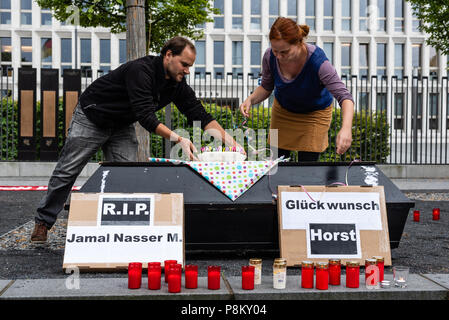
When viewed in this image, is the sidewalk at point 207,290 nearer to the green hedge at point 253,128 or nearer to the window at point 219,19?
the green hedge at point 253,128

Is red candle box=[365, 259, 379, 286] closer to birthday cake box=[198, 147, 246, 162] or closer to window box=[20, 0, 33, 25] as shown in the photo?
birthday cake box=[198, 147, 246, 162]

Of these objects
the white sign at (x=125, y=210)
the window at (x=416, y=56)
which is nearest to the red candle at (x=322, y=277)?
the white sign at (x=125, y=210)

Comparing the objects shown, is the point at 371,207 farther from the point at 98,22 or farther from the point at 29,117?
the point at 98,22

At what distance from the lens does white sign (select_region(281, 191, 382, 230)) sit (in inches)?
146

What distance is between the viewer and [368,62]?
126 ft

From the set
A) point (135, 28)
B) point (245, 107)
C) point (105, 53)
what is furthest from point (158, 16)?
point (105, 53)

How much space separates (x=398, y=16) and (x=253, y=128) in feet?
98.2

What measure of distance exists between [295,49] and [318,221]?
1.28 m

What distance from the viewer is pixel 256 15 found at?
3756 cm

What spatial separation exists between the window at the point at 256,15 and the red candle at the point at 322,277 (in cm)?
3585

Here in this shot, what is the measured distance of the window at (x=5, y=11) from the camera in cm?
3588

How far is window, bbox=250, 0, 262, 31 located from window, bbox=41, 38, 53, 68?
13961mm

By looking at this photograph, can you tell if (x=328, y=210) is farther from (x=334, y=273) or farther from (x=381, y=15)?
(x=381, y=15)

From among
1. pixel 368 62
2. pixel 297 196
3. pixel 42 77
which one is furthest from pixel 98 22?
pixel 368 62
